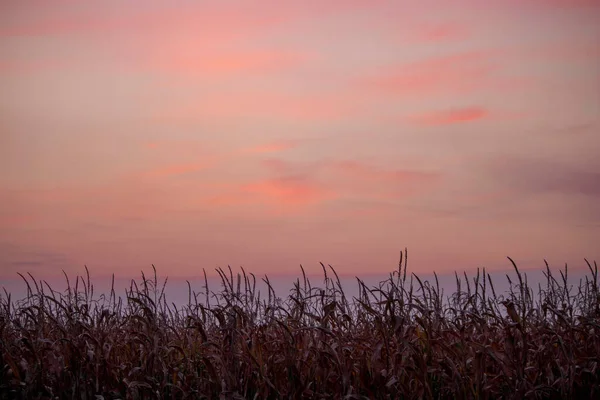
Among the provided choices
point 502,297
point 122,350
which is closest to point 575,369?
point 502,297

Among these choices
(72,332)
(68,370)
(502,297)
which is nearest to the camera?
(68,370)

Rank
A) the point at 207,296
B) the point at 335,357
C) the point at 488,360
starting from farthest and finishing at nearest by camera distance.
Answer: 1. the point at 207,296
2. the point at 488,360
3. the point at 335,357

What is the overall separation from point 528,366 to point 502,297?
422 centimetres

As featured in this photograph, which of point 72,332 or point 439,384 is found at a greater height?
point 72,332

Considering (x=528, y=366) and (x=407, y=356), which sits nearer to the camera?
(x=407, y=356)

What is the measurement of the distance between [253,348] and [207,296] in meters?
2.39

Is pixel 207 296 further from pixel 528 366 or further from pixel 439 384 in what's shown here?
pixel 528 366

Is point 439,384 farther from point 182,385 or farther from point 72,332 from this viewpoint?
point 72,332

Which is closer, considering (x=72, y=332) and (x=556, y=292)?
(x=72, y=332)

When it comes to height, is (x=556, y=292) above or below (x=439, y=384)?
above

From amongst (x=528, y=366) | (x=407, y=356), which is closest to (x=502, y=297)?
(x=528, y=366)

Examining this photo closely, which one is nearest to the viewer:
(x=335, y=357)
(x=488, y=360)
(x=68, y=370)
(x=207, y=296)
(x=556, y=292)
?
(x=335, y=357)

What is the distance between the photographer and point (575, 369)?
7406 mm

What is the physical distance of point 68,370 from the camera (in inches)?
320
